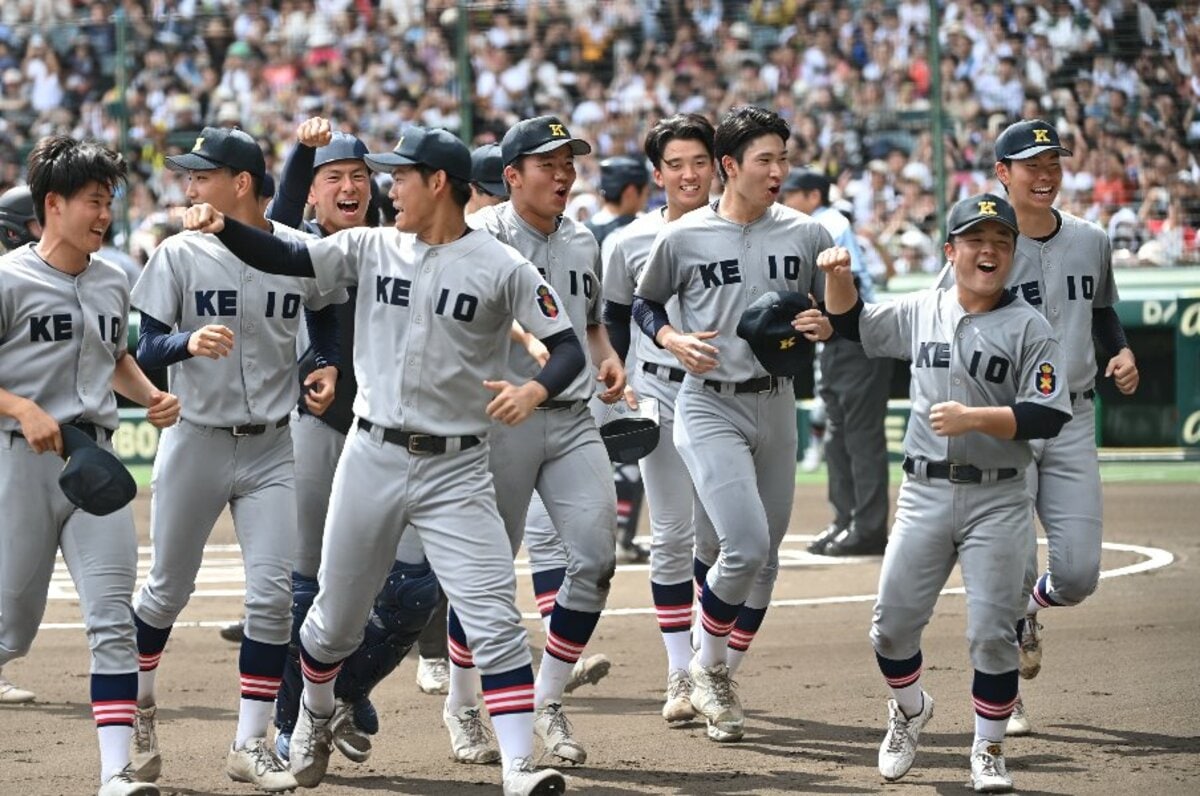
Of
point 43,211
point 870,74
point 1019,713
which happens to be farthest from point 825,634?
point 870,74

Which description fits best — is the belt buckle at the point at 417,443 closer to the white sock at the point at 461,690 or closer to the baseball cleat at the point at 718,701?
the white sock at the point at 461,690

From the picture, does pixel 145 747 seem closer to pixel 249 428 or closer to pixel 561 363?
pixel 249 428

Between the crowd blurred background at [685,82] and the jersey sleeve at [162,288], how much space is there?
9605mm

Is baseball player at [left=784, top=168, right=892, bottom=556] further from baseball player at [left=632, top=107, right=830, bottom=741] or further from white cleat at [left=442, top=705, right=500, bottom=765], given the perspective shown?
white cleat at [left=442, top=705, right=500, bottom=765]

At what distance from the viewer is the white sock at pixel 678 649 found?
7488 millimetres

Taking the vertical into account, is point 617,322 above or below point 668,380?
above

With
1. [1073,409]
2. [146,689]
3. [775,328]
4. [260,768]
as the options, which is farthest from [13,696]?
[1073,409]

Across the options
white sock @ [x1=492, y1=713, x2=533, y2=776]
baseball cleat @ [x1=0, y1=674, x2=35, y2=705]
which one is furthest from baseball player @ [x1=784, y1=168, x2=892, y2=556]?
white sock @ [x1=492, y1=713, x2=533, y2=776]

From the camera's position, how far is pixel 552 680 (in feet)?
22.2

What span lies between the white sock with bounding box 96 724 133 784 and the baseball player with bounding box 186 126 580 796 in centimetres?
75

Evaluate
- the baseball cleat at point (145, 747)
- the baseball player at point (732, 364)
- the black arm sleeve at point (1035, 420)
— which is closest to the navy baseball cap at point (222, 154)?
the baseball player at point (732, 364)

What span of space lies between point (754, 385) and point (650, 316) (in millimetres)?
514

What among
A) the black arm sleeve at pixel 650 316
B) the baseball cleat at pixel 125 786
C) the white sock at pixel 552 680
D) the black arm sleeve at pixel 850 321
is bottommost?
the white sock at pixel 552 680

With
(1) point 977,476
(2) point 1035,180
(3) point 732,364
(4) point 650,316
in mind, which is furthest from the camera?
(4) point 650,316
